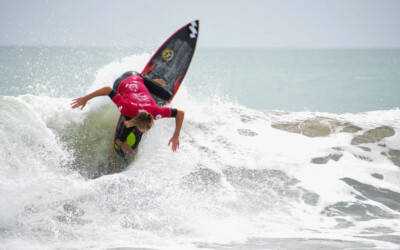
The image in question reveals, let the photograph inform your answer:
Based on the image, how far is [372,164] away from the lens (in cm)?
611

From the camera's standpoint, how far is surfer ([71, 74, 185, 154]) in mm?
4598

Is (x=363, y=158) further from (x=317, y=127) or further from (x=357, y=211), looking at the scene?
(x=357, y=211)

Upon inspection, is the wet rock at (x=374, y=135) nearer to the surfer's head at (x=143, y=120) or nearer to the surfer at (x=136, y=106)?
the surfer at (x=136, y=106)

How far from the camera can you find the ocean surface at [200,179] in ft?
12.8

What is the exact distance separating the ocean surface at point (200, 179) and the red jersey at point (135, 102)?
0.81m

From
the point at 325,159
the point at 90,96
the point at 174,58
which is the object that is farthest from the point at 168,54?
the point at 325,159

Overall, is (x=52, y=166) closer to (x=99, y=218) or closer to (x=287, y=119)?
(x=99, y=218)

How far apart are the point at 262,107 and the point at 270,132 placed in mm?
14881

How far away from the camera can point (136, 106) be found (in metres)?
4.89

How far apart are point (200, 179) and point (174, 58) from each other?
2785 millimetres

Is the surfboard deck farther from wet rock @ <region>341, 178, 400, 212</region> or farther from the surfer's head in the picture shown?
wet rock @ <region>341, 178, 400, 212</region>

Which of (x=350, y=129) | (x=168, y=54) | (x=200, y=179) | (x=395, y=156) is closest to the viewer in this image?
(x=200, y=179)

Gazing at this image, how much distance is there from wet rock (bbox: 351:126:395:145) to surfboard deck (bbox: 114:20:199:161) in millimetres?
3197

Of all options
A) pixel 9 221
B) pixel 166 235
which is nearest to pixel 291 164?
pixel 166 235
